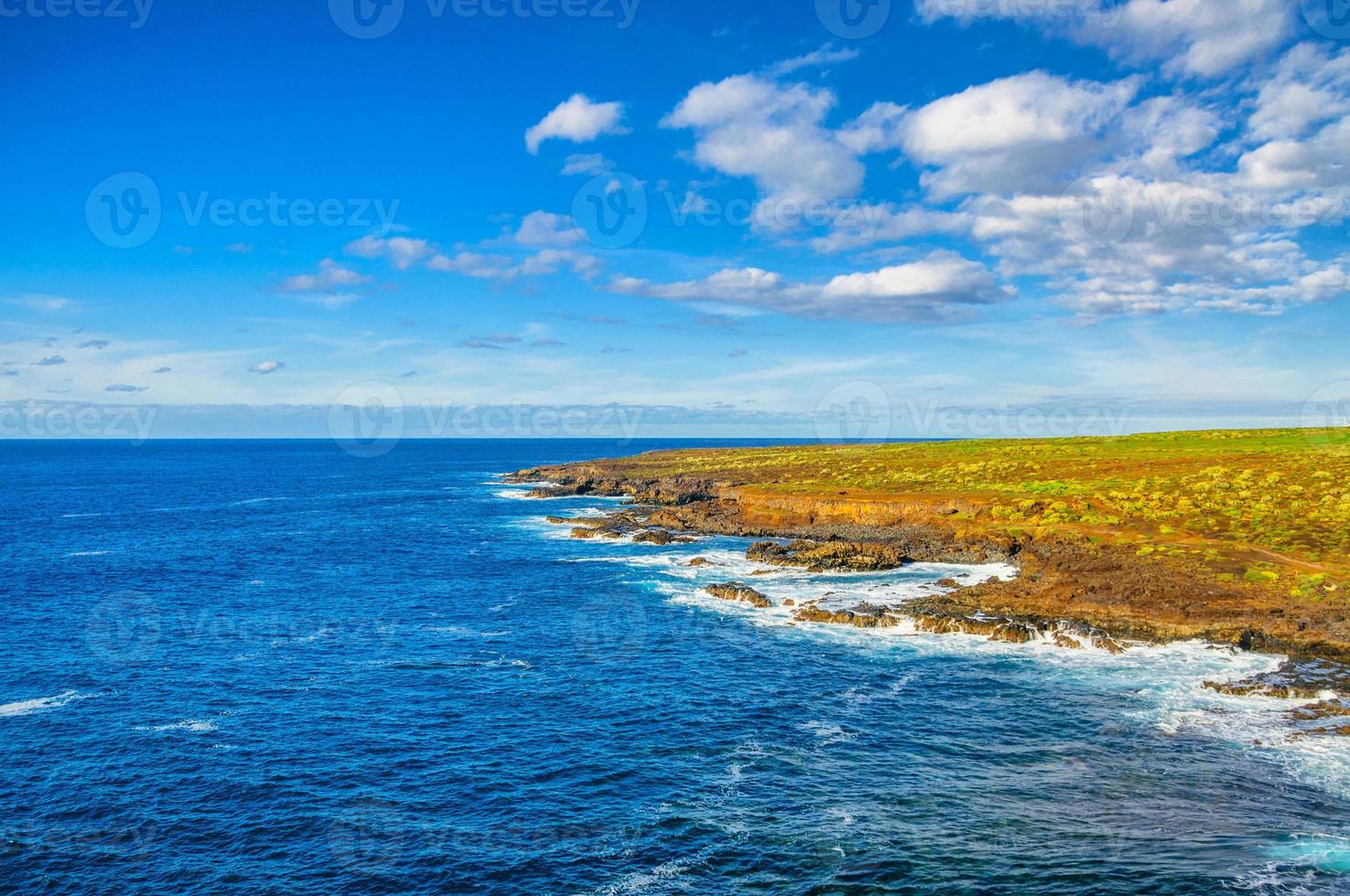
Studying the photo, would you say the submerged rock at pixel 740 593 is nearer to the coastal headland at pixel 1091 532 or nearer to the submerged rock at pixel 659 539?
the coastal headland at pixel 1091 532

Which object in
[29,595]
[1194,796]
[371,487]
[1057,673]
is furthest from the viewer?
[371,487]

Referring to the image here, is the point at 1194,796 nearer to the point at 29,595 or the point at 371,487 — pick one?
the point at 29,595

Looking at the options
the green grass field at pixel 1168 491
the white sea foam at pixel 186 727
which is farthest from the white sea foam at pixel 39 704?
the green grass field at pixel 1168 491

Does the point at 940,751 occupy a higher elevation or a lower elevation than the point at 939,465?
lower

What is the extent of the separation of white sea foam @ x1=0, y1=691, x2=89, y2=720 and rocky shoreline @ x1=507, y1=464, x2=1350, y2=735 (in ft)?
144

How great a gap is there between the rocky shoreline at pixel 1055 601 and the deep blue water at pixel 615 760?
2960mm

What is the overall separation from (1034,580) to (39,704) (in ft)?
220

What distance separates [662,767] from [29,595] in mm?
64749

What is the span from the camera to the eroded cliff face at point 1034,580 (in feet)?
165

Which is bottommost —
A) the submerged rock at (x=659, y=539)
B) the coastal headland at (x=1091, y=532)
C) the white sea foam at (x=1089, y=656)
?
the white sea foam at (x=1089, y=656)

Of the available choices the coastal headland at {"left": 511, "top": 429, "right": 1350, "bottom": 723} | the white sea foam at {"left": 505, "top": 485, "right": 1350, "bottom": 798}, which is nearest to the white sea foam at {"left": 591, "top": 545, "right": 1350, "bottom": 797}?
the white sea foam at {"left": 505, "top": 485, "right": 1350, "bottom": 798}

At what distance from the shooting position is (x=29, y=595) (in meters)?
68.2

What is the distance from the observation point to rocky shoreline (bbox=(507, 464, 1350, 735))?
149 feet

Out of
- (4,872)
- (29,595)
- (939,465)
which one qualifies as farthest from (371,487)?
(4,872)
